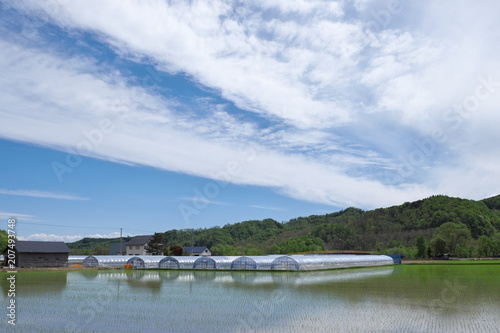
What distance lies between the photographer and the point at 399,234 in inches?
5433

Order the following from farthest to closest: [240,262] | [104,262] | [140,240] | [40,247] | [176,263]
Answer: [140,240] → [104,262] → [176,263] → [40,247] → [240,262]

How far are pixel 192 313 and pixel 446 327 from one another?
11706 millimetres

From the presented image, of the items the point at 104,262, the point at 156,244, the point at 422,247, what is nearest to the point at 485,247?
the point at 422,247

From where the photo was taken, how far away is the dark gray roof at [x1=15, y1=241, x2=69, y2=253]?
57688 millimetres

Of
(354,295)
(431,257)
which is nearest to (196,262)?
(354,295)

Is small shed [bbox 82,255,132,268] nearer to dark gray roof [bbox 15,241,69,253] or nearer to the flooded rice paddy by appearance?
dark gray roof [bbox 15,241,69,253]

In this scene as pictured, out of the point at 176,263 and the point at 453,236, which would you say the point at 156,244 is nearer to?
the point at 176,263

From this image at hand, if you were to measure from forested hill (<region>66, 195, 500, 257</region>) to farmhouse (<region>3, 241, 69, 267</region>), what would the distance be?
158 ft

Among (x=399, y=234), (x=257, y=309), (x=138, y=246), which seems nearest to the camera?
(x=257, y=309)

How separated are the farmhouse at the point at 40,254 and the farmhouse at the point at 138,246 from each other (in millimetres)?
40272

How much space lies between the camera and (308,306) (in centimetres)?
2294

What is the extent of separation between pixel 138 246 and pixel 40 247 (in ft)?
148

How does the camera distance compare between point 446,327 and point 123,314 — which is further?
point 123,314

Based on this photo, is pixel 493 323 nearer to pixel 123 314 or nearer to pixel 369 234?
pixel 123 314
